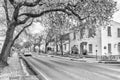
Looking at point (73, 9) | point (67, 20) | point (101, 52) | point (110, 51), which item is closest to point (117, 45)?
point (110, 51)

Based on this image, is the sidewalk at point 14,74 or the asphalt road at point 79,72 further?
the asphalt road at point 79,72

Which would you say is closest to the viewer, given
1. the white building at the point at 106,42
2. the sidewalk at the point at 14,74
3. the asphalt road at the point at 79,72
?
the sidewalk at the point at 14,74

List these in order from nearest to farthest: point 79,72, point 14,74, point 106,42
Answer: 1. point 14,74
2. point 79,72
3. point 106,42

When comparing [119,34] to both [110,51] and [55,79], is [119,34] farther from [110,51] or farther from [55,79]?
[55,79]

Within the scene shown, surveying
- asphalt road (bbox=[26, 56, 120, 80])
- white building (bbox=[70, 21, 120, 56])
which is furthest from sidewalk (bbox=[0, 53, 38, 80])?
white building (bbox=[70, 21, 120, 56])

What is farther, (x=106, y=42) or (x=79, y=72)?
(x=106, y=42)

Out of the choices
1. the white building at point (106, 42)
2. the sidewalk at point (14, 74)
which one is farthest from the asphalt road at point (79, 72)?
the white building at point (106, 42)

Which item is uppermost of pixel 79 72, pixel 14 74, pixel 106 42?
pixel 106 42

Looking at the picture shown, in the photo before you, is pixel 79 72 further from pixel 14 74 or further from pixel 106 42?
pixel 106 42

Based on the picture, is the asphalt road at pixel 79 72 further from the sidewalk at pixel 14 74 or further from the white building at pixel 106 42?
the white building at pixel 106 42

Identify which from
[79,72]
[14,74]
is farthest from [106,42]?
[14,74]

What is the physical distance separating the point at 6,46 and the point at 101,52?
2270cm

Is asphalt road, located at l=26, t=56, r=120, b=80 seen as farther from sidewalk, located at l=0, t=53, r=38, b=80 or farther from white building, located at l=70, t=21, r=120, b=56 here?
white building, located at l=70, t=21, r=120, b=56

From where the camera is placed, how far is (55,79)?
9.98m
